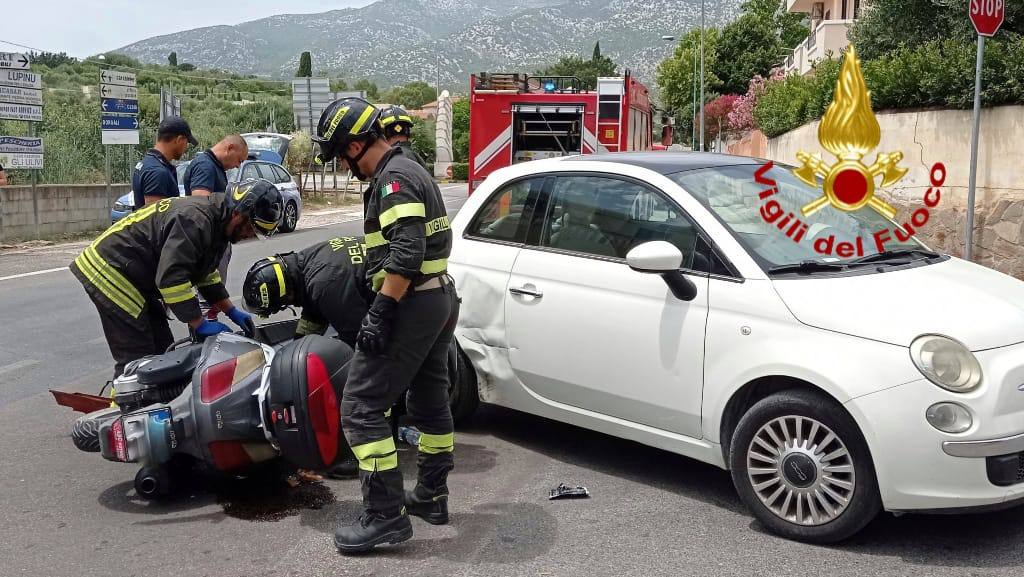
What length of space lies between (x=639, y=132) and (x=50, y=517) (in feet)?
46.1

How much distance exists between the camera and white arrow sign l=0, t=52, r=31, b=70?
1556cm

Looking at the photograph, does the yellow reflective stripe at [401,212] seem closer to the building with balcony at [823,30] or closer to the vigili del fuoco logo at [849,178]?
the vigili del fuoco logo at [849,178]

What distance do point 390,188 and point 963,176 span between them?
9.42 metres

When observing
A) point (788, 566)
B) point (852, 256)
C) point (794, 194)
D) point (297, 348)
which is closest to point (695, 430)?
point (788, 566)

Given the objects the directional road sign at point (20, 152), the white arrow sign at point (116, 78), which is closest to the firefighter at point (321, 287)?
the directional road sign at point (20, 152)

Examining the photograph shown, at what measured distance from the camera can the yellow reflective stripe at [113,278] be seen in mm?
4797

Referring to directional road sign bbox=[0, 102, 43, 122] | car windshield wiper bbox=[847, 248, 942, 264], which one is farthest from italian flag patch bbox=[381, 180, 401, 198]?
directional road sign bbox=[0, 102, 43, 122]

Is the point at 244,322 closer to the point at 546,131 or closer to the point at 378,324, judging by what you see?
the point at 378,324

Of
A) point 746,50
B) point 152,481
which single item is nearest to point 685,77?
point 746,50

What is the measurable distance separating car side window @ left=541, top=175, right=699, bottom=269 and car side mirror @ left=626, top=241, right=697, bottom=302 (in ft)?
0.51

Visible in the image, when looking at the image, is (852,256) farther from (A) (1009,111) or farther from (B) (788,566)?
(A) (1009,111)

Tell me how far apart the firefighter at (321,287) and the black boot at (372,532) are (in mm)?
863

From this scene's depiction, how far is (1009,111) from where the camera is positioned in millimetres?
10297

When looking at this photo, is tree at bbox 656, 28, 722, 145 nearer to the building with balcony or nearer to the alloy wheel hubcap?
the building with balcony
